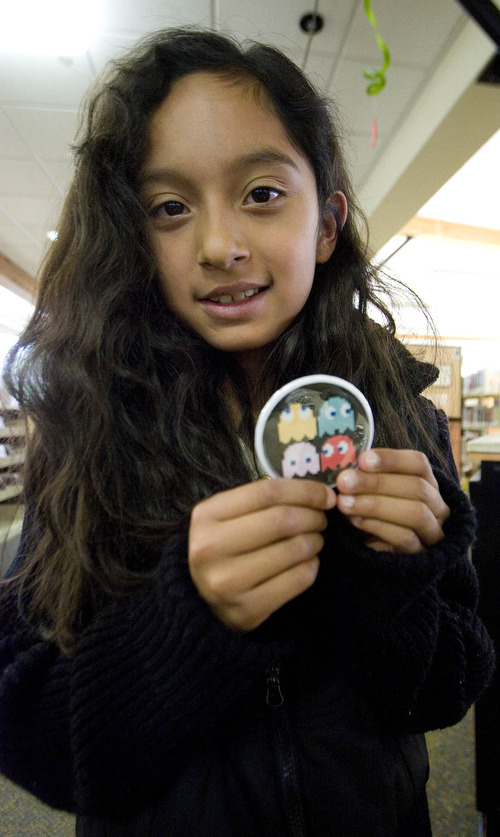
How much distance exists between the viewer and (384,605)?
49 cm

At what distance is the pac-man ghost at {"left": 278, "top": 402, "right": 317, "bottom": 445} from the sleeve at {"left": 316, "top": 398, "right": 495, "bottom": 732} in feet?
0.39

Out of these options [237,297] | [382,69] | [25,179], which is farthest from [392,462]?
[25,179]

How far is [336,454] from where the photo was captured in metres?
0.50

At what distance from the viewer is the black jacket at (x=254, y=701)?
461mm

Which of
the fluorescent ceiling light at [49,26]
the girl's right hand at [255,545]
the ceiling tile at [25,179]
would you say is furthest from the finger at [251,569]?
the ceiling tile at [25,179]

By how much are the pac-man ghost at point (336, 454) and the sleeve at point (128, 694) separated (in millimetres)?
174

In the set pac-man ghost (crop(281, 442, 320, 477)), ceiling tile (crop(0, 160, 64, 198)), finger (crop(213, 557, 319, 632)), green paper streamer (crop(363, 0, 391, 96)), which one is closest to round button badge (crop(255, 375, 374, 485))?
pac-man ghost (crop(281, 442, 320, 477))

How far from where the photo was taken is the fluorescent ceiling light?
79.0 inches

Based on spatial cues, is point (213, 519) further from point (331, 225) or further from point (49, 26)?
point (49, 26)

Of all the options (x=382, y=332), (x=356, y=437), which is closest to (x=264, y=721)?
(x=356, y=437)

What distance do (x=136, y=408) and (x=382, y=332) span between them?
42 centimetres

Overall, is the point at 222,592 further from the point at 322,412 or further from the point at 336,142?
the point at 336,142

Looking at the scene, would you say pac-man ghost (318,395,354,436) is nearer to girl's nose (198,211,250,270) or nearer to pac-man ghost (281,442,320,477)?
pac-man ghost (281,442,320,477)

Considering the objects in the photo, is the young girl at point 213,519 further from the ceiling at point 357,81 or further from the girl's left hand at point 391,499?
the ceiling at point 357,81
